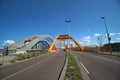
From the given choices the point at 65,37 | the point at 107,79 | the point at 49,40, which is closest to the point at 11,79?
the point at 107,79

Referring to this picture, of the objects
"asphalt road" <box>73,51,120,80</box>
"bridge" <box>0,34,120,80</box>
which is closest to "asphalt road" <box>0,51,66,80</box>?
"bridge" <box>0,34,120,80</box>

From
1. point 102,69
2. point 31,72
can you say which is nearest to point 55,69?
point 31,72

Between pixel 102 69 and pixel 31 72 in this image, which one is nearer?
pixel 102 69

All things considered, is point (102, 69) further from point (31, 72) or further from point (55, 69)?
point (31, 72)

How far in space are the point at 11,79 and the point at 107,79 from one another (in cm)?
641

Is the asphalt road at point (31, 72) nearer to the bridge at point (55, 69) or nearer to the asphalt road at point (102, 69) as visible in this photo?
the bridge at point (55, 69)

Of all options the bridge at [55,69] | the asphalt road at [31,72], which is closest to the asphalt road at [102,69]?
→ the bridge at [55,69]

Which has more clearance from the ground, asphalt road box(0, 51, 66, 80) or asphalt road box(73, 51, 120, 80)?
asphalt road box(73, 51, 120, 80)

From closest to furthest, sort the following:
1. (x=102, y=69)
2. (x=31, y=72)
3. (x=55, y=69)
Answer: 1. (x=102, y=69)
2. (x=31, y=72)
3. (x=55, y=69)

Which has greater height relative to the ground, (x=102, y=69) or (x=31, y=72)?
(x=102, y=69)

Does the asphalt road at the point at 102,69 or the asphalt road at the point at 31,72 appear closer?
the asphalt road at the point at 102,69

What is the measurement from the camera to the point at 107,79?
7016 mm

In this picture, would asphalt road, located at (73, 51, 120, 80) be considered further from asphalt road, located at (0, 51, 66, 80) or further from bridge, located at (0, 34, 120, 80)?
asphalt road, located at (0, 51, 66, 80)

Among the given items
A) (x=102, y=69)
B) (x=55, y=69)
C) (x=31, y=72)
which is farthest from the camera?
(x=55, y=69)
